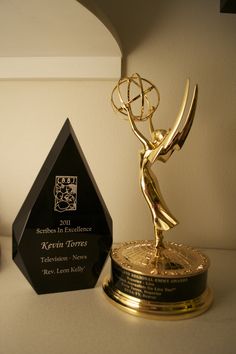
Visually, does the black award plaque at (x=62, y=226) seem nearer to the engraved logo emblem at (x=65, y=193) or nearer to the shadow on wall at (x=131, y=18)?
the engraved logo emblem at (x=65, y=193)

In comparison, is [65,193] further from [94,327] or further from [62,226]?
[94,327]

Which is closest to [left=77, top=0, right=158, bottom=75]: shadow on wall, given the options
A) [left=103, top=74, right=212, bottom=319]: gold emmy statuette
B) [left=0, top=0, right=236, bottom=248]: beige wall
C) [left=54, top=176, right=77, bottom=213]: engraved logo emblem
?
[left=0, top=0, right=236, bottom=248]: beige wall

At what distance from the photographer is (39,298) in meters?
0.53

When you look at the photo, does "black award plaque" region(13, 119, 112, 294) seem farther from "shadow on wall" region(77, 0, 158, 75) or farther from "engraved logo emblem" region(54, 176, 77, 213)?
"shadow on wall" region(77, 0, 158, 75)

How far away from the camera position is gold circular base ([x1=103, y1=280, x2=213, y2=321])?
0.48 metres

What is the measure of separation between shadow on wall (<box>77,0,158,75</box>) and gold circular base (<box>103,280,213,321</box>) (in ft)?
1.89

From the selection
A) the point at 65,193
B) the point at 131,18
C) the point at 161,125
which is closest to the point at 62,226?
the point at 65,193

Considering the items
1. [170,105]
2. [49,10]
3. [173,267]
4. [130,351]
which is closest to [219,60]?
[170,105]

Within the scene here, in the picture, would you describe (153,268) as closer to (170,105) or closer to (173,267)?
(173,267)

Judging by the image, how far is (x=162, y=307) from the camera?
1.59 ft

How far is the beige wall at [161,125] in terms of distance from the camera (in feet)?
2.38

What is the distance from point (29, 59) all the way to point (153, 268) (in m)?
0.60

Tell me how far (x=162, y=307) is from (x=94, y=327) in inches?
4.6

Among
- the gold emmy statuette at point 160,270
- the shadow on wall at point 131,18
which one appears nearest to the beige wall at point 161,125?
the shadow on wall at point 131,18
